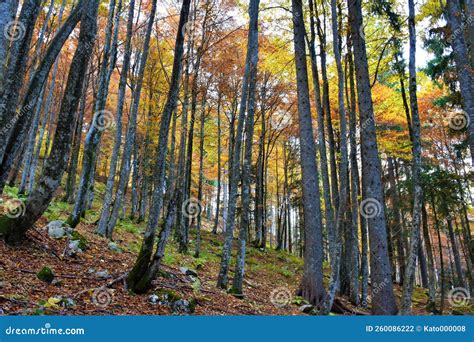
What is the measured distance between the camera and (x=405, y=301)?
23.1 feet

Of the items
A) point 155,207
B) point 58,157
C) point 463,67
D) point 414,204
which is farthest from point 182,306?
point 463,67

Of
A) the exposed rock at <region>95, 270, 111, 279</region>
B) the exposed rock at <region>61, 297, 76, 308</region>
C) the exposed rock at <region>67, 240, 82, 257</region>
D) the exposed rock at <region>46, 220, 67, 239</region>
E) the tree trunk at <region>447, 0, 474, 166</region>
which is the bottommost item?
the exposed rock at <region>61, 297, 76, 308</region>

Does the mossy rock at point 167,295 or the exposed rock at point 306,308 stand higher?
the mossy rock at point 167,295

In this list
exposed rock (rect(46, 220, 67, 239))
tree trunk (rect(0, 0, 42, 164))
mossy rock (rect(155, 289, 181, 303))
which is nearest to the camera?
tree trunk (rect(0, 0, 42, 164))

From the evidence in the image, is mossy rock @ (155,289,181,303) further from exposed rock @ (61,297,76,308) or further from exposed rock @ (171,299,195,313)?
exposed rock @ (61,297,76,308)

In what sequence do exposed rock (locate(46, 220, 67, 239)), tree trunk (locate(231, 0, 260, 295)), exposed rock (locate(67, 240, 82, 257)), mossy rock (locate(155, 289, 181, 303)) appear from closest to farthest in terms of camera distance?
1. mossy rock (locate(155, 289, 181, 303))
2. exposed rock (locate(67, 240, 82, 257))
3. exposed rock (locate(46, 220, 67, 239))
4. tree trunk (locate(231, 0, 260, 295))

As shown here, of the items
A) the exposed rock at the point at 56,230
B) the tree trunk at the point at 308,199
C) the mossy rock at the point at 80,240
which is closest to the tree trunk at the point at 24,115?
the exposed rock at the point at 56,230

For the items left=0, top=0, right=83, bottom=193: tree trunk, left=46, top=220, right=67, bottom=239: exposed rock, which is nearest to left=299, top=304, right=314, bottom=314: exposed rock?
left=46, top=220, right=67, bottom=239: exposed rock

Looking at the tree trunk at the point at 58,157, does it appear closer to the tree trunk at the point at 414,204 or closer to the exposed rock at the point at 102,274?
the exposed rock at the point at 102,274

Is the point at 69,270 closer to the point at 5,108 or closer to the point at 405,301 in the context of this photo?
the point at 5,108

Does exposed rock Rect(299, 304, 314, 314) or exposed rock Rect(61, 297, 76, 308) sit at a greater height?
exposed rock Rect(61, 297, 76, 308)

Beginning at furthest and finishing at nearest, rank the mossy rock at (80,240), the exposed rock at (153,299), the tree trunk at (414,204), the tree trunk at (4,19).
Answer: the tree trunk at (414,204)
the mossy rock at (80,240)
the exposed rock at (153,299)
the tree trunk at (4,19)

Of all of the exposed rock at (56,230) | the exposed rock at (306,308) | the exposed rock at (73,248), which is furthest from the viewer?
the exposed rock at (306,308)

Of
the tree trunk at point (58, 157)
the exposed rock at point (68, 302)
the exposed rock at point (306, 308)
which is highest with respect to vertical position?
the tree trunk at point (58, 157)
